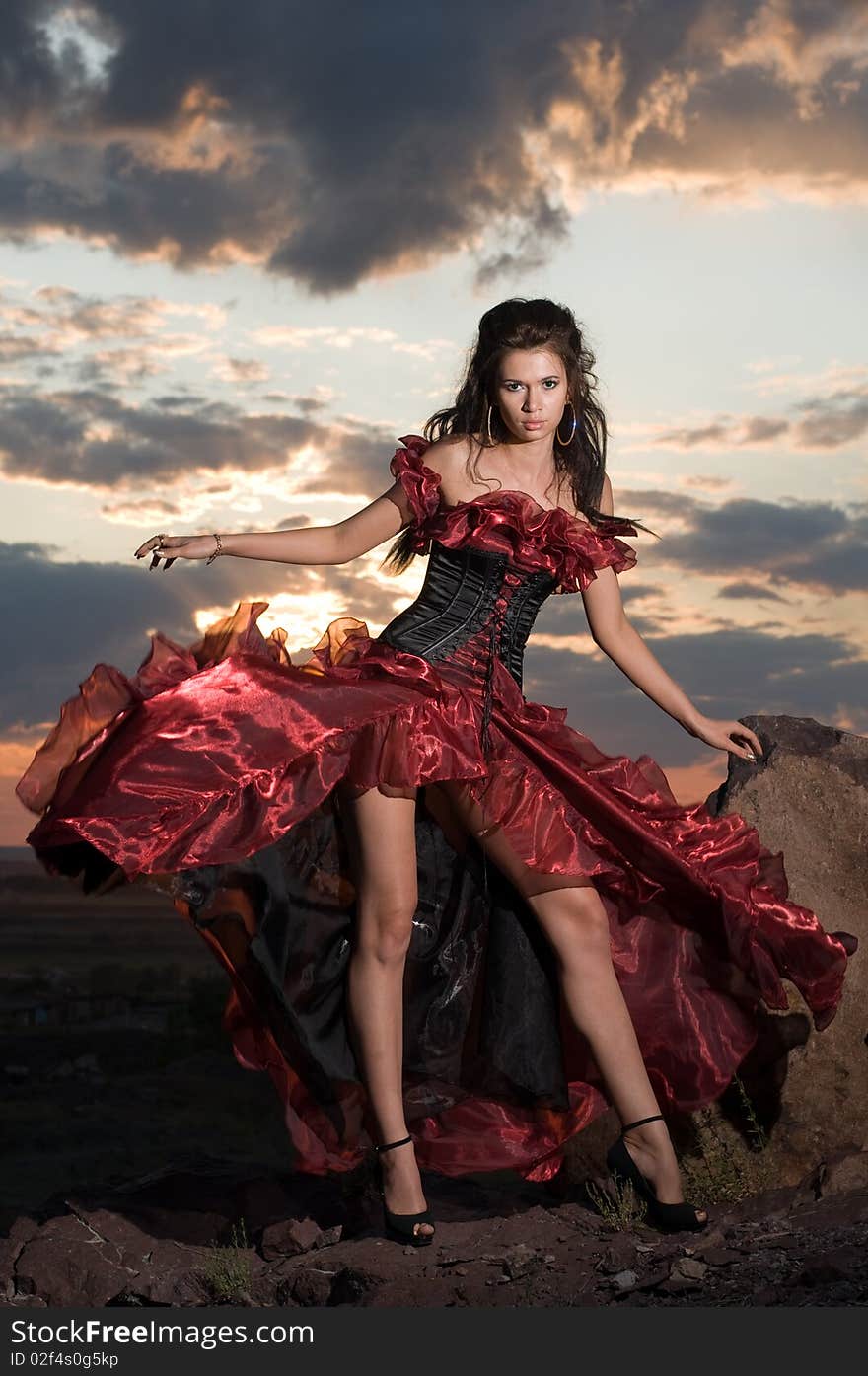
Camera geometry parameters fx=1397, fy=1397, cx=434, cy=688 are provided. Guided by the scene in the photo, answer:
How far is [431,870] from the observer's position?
16.9 feet

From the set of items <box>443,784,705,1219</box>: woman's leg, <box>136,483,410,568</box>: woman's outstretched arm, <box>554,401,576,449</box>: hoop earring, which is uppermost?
<box>554,401,576,449</box>: hoop earring

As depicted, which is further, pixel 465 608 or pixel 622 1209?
pixel 622 1209

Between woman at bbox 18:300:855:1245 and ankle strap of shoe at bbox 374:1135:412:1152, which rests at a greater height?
woman at bbox 18:300:855:1245

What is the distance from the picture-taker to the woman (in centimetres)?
436

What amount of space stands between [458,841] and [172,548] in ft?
4.65

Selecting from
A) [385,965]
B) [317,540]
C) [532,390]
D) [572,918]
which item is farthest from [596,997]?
[532,390]

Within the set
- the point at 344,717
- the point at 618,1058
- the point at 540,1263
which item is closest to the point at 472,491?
the point at 344,717

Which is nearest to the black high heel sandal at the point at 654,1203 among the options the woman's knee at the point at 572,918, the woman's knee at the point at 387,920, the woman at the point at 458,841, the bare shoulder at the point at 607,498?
the woman at the point at 458,841

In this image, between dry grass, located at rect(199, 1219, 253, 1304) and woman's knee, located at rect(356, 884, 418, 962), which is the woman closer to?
woman's knee, located at rect(356, 884, 418, 962)

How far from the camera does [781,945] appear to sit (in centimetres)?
476

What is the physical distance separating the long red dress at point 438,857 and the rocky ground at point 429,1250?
38 cm

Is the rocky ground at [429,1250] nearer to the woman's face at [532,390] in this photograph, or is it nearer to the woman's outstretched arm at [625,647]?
the woman's outstretched arm at [625,647]

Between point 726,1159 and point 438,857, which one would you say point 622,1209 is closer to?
point 726,1159

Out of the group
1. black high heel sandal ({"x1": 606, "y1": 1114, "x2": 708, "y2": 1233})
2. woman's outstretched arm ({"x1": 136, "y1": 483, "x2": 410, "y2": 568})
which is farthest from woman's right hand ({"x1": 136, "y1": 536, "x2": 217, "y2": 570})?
black high heel sandal ({"x1": 606, "y1": 1114, "x2": 708, "y2": 1233})
